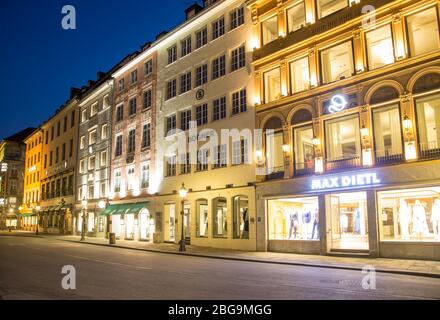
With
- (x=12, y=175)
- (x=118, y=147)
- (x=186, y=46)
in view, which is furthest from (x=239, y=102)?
(x=12, y=175)

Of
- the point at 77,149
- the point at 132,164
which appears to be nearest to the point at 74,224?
the point at 77,149

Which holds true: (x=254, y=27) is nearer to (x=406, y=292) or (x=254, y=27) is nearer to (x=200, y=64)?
(x=200, y=64)

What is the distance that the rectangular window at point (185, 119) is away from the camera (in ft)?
105

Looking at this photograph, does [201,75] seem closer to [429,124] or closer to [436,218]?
[429,124]

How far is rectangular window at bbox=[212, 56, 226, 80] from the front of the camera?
29.3 m

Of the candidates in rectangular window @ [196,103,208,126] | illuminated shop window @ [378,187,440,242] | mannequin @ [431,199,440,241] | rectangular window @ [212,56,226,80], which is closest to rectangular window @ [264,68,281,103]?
rectangular window @ [212,56,226,80]

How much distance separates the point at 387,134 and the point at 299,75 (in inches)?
277

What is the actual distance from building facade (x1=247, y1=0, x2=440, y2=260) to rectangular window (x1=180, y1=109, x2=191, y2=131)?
25.4 ft

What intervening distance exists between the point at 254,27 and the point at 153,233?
18.0m

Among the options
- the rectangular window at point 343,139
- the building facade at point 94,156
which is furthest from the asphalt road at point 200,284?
the building facade at point 94,156

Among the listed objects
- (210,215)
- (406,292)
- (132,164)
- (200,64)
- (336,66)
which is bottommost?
(406,292)

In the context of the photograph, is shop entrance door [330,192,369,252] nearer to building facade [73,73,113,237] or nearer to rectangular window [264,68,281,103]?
rectangular window [264,68,281,103]

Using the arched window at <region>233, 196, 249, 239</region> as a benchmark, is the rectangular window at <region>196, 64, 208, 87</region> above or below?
above

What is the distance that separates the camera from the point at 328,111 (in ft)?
72.5
